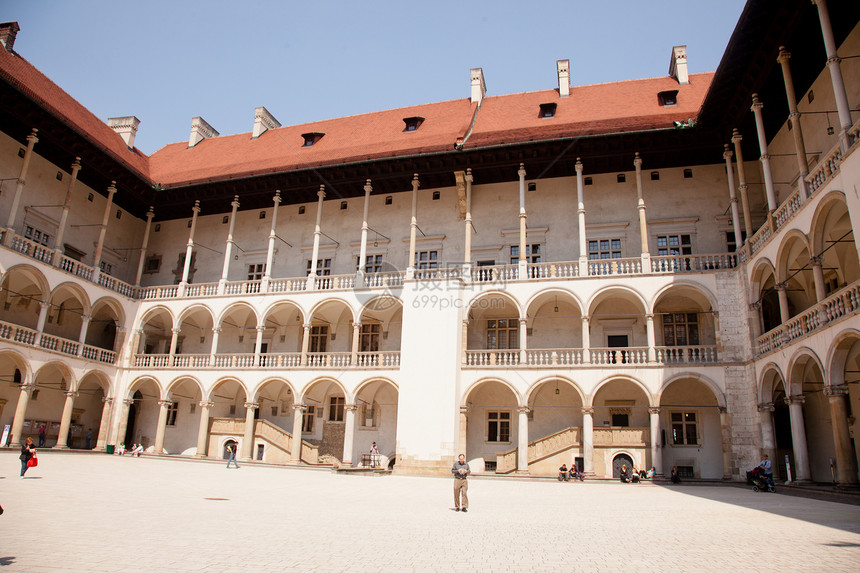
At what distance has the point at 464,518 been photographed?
934cm

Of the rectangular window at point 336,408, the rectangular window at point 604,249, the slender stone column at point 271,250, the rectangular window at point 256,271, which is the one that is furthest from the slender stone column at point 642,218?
the rectangular window at point 256,271

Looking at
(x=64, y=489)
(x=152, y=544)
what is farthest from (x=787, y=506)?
(x=64, y=489)

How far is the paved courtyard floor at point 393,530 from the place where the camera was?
19.2 ft

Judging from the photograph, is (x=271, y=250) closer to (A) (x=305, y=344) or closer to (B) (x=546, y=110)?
(A) (x=305, y=344)

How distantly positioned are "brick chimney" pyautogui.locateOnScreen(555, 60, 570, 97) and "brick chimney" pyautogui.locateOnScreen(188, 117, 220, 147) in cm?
2082

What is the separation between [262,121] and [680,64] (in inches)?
865

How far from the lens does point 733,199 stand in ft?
68.3

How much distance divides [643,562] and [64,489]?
10546 mm

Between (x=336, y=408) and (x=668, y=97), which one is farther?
(x=336, y=408)

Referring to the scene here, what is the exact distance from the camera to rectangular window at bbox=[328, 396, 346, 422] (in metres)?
25.7

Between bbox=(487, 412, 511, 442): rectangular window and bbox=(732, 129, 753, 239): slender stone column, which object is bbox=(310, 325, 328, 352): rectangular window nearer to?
bbox=(487, 412, 511, 442): rectangular window

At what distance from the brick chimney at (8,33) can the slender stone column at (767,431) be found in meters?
33.3

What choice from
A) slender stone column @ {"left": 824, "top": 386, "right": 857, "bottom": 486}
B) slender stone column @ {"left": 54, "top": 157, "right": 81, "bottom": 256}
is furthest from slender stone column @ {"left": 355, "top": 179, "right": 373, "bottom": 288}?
slender stone column @ {"left": 824, "top": 386, "right": 857, "bottom": 486}

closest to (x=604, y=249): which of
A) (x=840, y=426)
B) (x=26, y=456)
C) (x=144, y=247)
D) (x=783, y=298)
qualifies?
(x=783, y=298)
